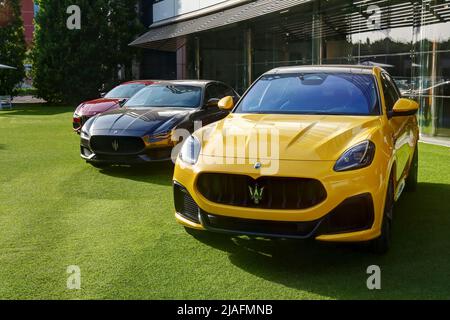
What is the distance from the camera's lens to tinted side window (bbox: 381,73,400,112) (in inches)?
216

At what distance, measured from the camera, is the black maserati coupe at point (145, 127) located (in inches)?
315

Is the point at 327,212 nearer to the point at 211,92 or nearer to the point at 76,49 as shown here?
the point at 211,92

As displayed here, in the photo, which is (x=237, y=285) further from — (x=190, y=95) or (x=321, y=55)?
(x=321, y=55)

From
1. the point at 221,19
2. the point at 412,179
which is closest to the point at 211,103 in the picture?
the point at 412,179

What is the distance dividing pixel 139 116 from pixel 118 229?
11.5 feet

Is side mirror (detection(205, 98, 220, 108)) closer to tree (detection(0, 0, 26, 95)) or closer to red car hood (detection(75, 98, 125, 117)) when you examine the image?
red car hood (detection(75, 98, 125, 117))

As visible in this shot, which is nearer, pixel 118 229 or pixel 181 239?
pixel 181 239

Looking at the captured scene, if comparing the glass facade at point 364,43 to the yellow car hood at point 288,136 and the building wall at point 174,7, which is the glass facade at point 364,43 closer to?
the building wall at point 174,7

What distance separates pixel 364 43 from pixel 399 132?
11.6 meters

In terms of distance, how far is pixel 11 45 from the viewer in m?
31.4

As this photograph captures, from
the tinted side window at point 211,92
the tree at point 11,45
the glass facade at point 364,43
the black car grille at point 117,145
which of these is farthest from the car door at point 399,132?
the tree at point 11,45

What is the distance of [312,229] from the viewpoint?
3.99m

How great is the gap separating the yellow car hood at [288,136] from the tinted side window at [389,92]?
61 cm

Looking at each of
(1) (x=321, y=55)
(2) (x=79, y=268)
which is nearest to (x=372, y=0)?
(1) (x=321, y=55)
